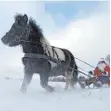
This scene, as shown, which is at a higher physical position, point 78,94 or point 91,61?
point 91,61

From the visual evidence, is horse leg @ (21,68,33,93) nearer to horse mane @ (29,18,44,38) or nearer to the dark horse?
the dark horse

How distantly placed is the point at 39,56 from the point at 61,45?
127mm

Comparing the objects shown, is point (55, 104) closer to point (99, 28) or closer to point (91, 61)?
point (91, 61)

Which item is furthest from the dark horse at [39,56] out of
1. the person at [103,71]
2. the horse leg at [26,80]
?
the person at [103,71]

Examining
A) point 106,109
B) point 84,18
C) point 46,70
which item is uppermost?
point 84,18

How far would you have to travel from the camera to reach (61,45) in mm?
2010

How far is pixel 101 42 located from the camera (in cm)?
201

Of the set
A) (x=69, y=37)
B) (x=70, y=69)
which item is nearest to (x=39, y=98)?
(x=70, y=69)

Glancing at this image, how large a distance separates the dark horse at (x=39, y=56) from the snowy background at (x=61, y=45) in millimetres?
26

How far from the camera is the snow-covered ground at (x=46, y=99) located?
1.97m

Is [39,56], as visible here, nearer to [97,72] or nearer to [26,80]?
[26,80]

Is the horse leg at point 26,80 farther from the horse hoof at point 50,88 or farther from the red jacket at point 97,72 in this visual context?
the red jacket at point 97,72

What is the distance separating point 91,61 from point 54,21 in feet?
0.92

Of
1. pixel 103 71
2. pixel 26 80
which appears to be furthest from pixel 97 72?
pixel 26 80
